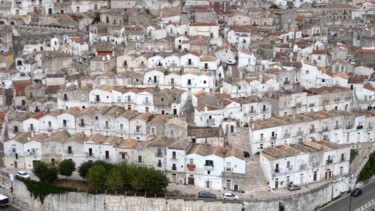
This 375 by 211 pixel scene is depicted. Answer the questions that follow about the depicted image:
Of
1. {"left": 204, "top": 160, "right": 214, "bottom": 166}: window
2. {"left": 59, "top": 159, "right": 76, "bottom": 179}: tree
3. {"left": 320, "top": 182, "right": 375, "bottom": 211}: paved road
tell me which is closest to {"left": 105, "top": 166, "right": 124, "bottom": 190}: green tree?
{"left": 59, "top": 159, "right": 76, "bottom": 179}: tree

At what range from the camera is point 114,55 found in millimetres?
59688

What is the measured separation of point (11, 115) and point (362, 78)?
3196 centimetres

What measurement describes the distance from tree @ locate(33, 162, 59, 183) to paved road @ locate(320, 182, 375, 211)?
19315 millimetres

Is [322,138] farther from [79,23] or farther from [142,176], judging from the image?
[79,23]

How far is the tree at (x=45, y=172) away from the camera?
137ft

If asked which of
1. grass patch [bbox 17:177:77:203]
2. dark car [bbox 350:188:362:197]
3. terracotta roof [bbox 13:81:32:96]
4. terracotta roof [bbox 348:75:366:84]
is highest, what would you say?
terracotta roof [bbox 348:75:366:84]

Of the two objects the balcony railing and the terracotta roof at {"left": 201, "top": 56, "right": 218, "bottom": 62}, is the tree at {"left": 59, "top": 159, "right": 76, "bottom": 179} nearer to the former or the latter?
the balcony railing

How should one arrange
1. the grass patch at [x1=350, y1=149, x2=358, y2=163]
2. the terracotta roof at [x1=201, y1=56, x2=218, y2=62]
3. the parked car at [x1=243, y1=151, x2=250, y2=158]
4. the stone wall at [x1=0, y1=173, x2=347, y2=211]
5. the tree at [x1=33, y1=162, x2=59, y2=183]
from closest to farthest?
the stone wall at [x1=0, y1=173, x2=347, y2=211] → the tree at [x1=33, y1=162, x2=59, y2=183] → the parked car at [x1=243, y1=151, x2=250, y2=158] → the grass patch at [x1=350, y1=149, x2=358, y2=163] → the terracotta roof at [x1=201, y1=56, x2=218, y2=62]

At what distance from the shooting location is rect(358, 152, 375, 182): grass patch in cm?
4503

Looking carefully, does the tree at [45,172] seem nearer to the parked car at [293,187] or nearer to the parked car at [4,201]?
the parked car at [4,201]

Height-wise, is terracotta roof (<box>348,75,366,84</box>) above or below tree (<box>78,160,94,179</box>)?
above

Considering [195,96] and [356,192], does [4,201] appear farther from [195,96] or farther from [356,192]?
[356,192]

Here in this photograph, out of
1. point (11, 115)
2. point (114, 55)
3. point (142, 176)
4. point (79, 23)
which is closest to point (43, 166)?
point (142, 176)

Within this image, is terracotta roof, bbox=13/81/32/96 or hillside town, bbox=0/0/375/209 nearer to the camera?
hillside town, bbox=0/0/375/209
